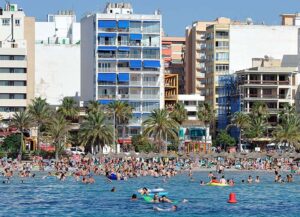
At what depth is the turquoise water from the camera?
7969 centimetres

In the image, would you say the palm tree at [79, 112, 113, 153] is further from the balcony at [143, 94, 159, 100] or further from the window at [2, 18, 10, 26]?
the window at [2, 18, 10, 26]

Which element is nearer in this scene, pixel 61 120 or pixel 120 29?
pixel 61 120

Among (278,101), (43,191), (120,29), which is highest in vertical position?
(120,29)

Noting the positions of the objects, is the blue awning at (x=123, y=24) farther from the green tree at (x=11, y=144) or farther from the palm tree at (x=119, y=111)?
the green tree at (x=11, y=144)

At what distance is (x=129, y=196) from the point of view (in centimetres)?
9262

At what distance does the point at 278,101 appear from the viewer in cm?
16850

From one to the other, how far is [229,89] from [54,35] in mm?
39268

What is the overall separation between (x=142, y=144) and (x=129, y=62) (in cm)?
1952

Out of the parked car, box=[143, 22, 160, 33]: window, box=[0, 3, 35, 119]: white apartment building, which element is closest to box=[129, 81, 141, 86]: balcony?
box=[143, 22, 160, 33]: window

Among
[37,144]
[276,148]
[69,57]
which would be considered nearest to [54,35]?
[69,57]

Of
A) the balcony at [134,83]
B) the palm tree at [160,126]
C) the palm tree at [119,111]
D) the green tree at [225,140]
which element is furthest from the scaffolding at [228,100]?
the palm tree at [119,111]

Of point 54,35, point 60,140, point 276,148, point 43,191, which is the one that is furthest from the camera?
point 54,35

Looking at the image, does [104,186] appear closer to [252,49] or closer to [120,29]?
[120,29]

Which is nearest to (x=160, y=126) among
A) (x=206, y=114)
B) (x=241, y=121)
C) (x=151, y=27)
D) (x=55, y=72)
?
(x=241, y=121)
